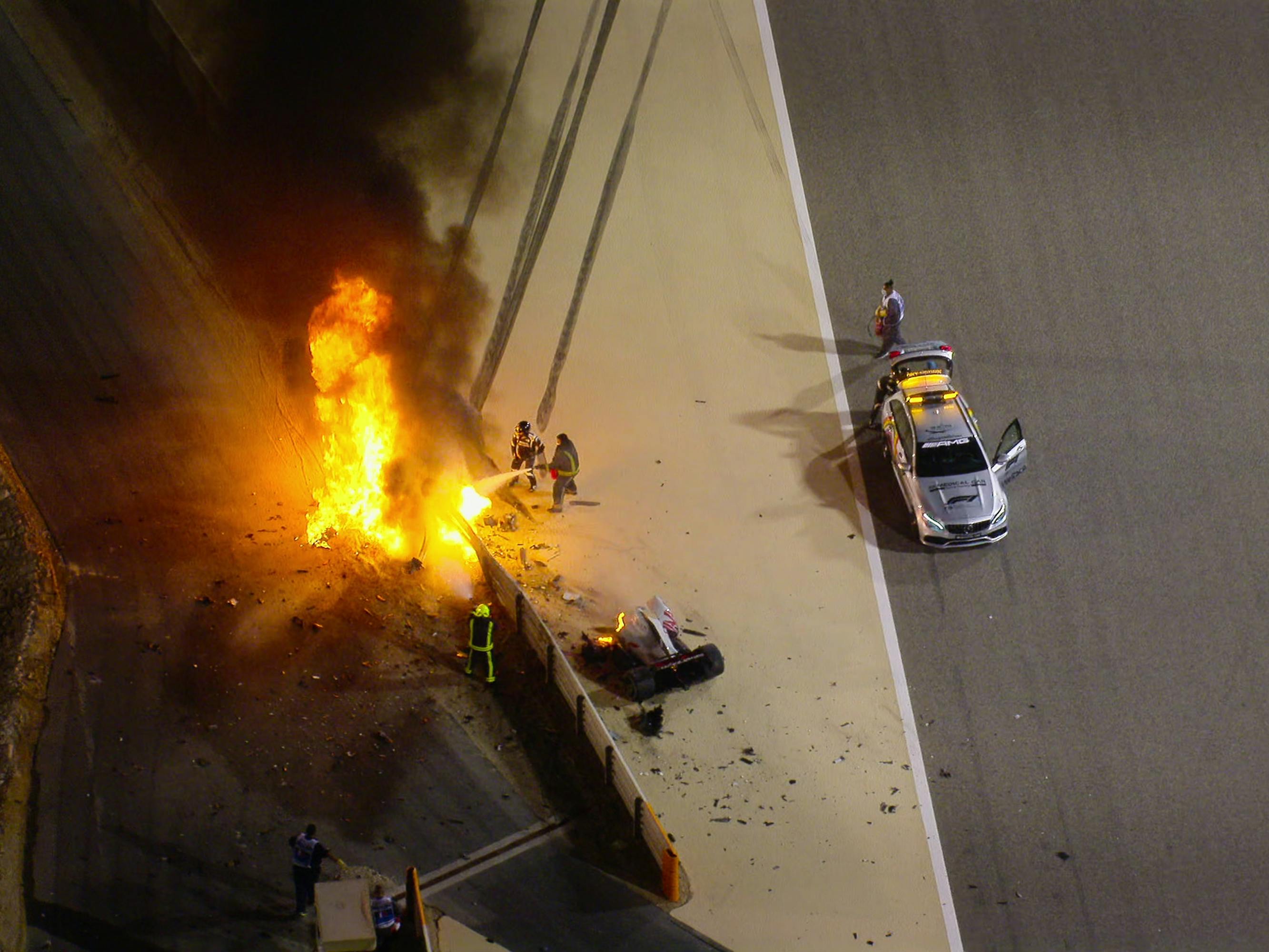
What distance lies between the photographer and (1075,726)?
741 inches

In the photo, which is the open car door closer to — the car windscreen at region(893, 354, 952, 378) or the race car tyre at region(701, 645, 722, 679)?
the car windscreen at region(893, 354, 952, 378)

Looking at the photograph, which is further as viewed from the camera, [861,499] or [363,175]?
[363,175]

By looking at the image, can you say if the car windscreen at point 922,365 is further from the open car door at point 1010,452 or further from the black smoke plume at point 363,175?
the black smoke plume at point 363,175

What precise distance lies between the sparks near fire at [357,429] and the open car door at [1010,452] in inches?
302

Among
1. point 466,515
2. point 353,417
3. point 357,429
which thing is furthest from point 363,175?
point 466,515

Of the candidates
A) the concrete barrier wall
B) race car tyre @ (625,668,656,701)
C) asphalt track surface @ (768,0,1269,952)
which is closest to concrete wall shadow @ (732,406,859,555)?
asphalt track surface @ (768,0,1269,952)

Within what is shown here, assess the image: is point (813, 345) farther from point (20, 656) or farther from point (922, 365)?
point (20, 656)

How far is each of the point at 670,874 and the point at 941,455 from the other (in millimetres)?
7877

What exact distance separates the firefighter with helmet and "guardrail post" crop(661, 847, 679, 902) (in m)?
6.74

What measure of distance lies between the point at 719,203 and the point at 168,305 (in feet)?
31.1

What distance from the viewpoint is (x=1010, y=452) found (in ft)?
69.2

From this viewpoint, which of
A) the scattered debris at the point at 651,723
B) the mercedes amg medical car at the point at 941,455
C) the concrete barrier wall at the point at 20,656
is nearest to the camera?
the concrete barrier wall at the point at 20,656

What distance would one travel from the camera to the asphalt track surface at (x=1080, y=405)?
17734mm

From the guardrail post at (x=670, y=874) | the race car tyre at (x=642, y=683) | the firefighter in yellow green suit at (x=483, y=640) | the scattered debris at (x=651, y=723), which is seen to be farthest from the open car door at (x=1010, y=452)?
the guardrail post at (x=670, y=874)
